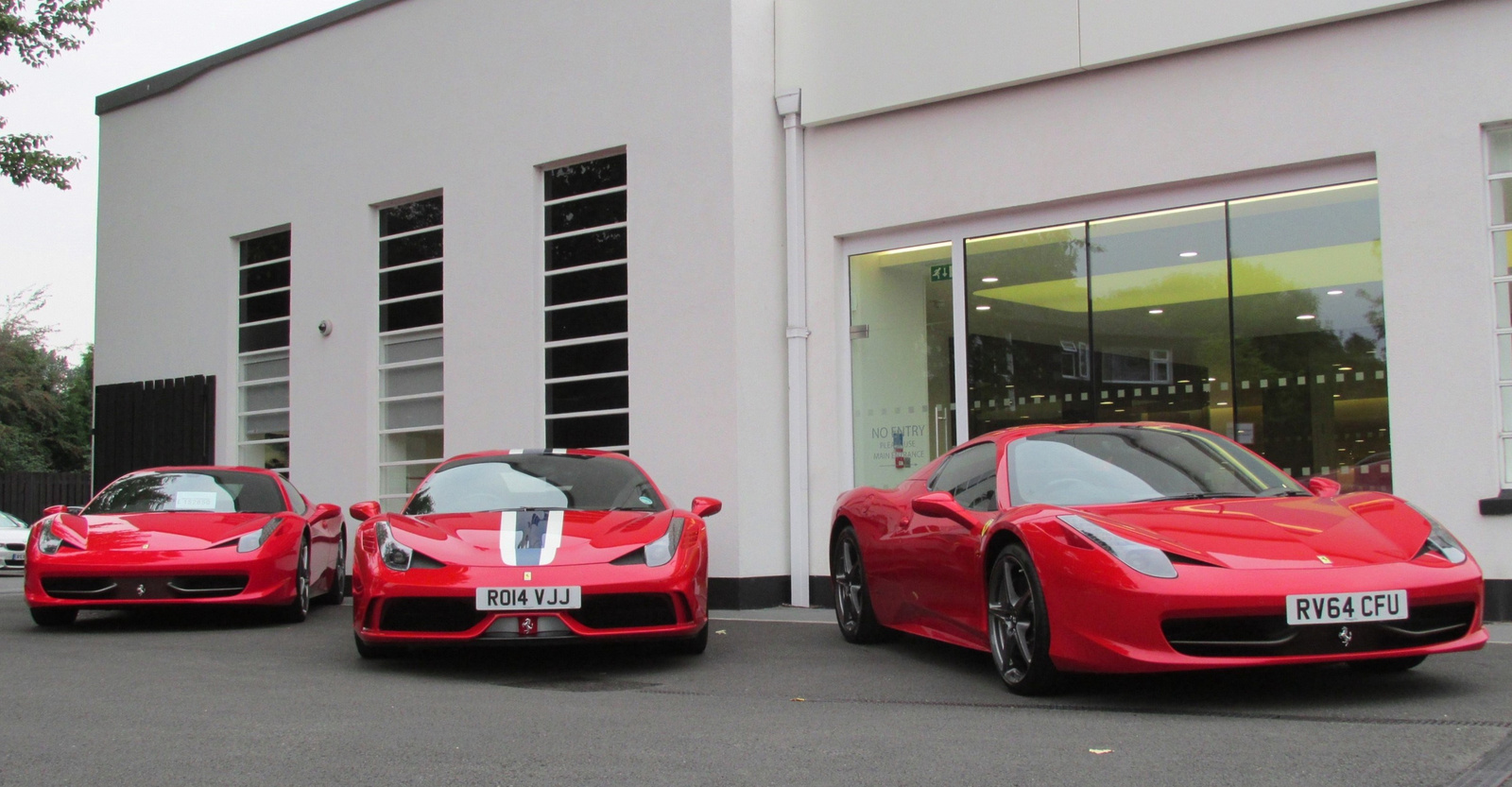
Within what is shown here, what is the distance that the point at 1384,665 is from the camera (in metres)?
5.66

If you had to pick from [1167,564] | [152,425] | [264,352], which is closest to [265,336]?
[264,352]

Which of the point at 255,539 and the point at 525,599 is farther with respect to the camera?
the point at 255,539

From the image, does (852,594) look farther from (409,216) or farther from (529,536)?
(409,216)

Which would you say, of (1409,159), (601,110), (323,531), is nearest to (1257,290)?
(1409,159)

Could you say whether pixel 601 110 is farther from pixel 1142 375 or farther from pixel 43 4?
pixel 43 4

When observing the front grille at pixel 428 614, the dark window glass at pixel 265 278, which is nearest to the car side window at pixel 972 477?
the front grille at pixel 428 614

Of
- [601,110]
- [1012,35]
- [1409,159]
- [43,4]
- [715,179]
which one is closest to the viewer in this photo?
[1409,159]

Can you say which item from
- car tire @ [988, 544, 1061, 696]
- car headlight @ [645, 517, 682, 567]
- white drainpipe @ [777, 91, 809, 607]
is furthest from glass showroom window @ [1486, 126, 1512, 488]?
car headlight @ [645, 517, 682, 567]

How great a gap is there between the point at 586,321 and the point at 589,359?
0.35 metres

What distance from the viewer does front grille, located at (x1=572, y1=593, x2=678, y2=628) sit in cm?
654

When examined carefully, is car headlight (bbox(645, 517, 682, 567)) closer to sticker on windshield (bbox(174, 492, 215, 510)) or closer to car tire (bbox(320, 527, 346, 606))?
sticker on windshield (bbox(174, 492, 215, 510))

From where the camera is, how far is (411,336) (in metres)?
13.8

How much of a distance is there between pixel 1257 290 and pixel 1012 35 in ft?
8.88

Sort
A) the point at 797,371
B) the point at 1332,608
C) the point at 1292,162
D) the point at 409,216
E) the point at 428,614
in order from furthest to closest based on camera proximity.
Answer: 1. the point at 409,216
2. the point at 797,371
3. the point at 1292,162
4. the point at 428,614
5. the point at 1332,608
